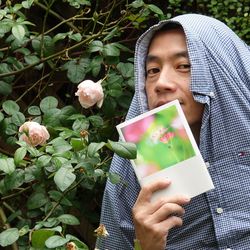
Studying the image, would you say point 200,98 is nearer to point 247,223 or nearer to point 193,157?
point 193,157

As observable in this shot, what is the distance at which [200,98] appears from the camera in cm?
175

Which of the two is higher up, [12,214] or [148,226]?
[148,226]

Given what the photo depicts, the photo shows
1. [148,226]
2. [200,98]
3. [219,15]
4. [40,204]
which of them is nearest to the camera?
[148,226]

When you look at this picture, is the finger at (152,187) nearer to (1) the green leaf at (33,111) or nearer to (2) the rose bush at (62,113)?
(2) the rose bush at (62,113)

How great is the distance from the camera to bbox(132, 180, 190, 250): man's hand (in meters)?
1.62

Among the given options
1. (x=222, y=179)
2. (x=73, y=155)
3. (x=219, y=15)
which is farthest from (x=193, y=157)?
(x=219, y=15)

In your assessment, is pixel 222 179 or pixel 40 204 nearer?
pixel 222 179

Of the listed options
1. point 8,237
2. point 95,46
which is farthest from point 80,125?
point 8,237

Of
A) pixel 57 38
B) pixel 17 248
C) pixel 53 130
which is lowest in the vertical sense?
pixel 17 248

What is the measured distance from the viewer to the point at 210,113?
178 centimetres

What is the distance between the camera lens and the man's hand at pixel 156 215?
5.32ft

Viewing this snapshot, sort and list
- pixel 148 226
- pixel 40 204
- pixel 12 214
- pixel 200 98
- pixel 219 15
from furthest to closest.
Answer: pixel 219 15, pixel 12 214, pixel 40 204, pixel 200 98, pixel 148 226

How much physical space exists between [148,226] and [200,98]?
365mm

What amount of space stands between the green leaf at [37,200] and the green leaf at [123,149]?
17.4 inches
